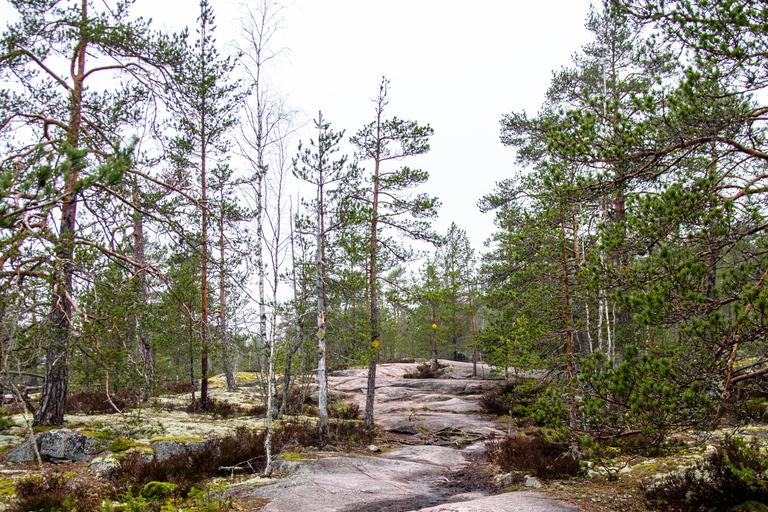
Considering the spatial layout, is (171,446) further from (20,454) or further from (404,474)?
(404,474)

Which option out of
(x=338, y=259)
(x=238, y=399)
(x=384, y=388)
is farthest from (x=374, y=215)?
(x=384, y=388)

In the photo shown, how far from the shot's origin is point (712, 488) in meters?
4.78

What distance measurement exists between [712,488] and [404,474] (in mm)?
5310

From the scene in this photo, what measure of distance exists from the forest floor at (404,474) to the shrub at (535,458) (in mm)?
230

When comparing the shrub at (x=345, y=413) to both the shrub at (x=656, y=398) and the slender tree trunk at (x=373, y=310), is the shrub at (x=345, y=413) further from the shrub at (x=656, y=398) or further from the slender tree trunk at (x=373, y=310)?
the shrub at (x=656, y=398)

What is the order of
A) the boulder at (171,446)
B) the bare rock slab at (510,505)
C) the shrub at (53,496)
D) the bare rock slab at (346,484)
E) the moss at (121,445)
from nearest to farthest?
the shrub at (53,496), the bare rock slab at (510,505), the bare rock slab at (346,484), the moss at (121,445), the boulder at (171,446)

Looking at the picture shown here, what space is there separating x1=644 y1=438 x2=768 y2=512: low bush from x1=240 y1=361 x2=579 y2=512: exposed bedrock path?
1079 millimetres

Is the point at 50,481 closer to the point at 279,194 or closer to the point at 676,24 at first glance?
the point at 279,194

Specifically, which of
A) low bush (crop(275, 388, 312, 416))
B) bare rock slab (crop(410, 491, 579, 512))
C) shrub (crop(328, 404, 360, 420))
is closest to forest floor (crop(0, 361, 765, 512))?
bare rock slab (crop(410, 491, 579, 512))

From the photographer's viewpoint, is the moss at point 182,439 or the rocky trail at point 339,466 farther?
the moss at point 182,439

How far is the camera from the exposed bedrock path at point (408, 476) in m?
5.84

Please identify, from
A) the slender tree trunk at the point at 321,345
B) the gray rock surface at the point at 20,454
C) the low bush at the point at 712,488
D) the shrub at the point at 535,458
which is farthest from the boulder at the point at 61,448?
the low bush at the point at 712,488

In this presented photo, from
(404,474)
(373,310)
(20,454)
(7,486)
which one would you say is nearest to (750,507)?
(404,474)

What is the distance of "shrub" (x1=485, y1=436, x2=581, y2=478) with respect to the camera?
7277 millimetres
